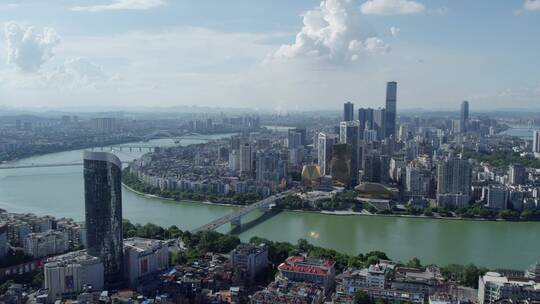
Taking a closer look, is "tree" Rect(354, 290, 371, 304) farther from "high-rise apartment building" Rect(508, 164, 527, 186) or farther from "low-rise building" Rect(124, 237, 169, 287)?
"high-rise apartment building" Rect(508, 164, 527, 186)

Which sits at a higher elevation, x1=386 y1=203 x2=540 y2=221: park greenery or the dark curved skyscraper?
the dark curved skyscraper

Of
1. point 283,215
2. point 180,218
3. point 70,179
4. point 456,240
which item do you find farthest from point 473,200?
point 70,179

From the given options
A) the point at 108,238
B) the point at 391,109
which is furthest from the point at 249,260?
the point at 391,109

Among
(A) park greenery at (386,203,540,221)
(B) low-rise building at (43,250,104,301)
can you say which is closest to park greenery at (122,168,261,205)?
(A) park greenery at (386,203,540,221)

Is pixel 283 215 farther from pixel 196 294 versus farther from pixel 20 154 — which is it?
pixel 20 154

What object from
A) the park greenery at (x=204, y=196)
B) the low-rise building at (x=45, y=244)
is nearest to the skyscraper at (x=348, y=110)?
the park greenery at (x=204, y=196)

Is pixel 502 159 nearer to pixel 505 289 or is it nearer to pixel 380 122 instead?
pixel 380 122

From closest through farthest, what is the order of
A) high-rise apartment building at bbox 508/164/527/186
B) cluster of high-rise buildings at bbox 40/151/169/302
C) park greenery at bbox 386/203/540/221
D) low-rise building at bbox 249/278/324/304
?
1. low-rise building at bbox 249/278/324/304
2. cluster of high-rise buildings at bbox 40/151/169/302
3. park greenery at bbox 386/203/540/221
4. high-rise apartment building at bbox 508/164/527/186
